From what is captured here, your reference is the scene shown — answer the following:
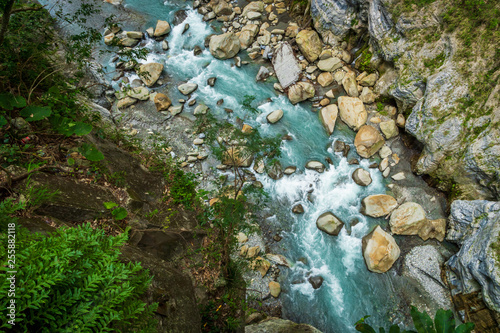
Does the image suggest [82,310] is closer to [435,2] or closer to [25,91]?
[25,91]

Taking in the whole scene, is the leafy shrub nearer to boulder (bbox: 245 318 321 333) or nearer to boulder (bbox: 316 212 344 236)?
boulder (bbox: 245 318 321 333)

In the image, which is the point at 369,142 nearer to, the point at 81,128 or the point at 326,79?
the point at 326,79

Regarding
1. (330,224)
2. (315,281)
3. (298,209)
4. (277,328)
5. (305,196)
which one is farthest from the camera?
(305,196)

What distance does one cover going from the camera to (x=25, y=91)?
4.64 metres

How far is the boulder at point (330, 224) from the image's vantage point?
287 inches

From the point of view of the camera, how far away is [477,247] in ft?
19.9

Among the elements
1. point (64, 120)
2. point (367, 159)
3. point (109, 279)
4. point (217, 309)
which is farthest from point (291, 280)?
point (64, 120)

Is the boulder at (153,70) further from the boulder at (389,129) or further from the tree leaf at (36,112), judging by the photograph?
the boulder at (389,129)

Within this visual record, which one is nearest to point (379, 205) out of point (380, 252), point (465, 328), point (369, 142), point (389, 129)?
point (380, 252)

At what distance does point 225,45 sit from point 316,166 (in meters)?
5.57

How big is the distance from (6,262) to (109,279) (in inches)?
28.0

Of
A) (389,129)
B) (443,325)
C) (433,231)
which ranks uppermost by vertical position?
(389,129)

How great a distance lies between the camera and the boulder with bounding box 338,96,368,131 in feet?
28.1

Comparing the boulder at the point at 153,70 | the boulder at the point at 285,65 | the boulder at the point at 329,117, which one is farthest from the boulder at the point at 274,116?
the boulder at the point at 153,70
